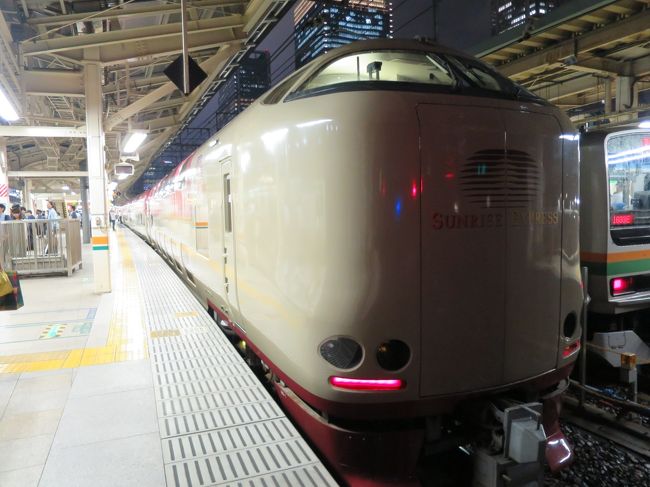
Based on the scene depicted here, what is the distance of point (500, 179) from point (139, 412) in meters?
2.66

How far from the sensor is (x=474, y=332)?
7.91 ft

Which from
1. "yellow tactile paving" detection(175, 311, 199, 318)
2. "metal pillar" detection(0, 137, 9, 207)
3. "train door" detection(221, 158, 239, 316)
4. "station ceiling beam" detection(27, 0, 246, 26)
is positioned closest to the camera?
"train door" detection(221, 158, 239, 316)

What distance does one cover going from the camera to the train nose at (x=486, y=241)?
7.57 feet

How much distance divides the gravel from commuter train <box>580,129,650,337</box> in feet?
4.36

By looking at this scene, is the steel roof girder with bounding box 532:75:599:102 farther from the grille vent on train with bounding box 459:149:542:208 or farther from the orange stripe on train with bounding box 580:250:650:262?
the grille vent on train with bounding box 459:149:542:208

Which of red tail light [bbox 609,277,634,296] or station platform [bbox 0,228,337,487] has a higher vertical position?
red tail light [bbox 609,277,634,296]

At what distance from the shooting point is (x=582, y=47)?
305 inches

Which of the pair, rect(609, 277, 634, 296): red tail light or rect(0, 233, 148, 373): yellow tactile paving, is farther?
rect(609, 277, 634, 296): red tail light

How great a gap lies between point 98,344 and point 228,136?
2.69 metres

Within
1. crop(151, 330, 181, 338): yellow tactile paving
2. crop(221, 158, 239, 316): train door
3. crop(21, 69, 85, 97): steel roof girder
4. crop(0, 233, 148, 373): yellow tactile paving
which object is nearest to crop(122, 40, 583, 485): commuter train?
crop(221, 158, 239, 316): train door

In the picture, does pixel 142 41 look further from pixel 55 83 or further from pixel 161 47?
pixel 55 83

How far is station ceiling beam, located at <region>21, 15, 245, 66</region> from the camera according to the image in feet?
22.5

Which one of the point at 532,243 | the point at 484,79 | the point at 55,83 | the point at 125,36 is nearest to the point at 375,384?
the point at 532,243

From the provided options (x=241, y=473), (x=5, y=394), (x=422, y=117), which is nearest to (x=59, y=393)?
(x=5, y=394)
